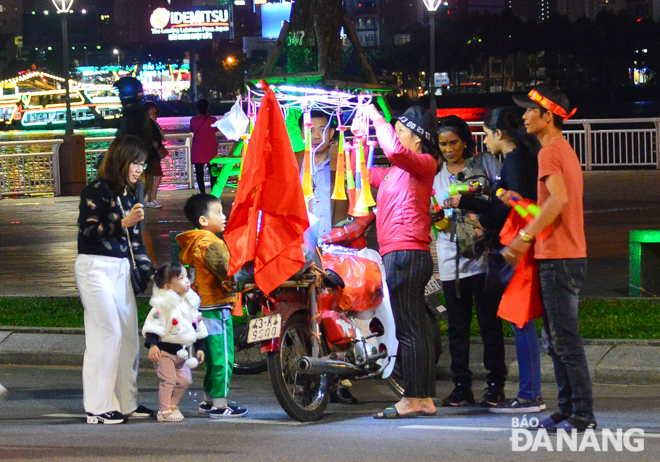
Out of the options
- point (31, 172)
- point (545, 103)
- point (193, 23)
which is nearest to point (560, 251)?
point (545, 103)

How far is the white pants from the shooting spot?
249 inches

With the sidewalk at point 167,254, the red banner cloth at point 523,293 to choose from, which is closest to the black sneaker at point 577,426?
the red banner cloth at point 523,293

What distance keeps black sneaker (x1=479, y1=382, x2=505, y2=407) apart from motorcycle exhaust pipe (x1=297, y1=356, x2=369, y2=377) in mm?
870

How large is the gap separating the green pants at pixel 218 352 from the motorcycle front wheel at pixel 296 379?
470 millimetres

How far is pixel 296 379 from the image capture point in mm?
6336

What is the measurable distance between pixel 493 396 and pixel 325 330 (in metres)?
1.27

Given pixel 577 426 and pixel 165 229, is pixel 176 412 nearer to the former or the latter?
pixel 577 426

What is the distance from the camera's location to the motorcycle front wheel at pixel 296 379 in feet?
19.7

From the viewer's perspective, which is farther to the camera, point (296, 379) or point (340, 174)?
point (340, 174)

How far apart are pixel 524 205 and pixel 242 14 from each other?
18752cm

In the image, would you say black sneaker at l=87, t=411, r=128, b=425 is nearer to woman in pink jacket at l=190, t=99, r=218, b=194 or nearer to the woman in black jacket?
the woman in black jacket

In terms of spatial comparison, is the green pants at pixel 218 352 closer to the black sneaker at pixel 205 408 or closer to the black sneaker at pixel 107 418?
the black sneaker at pixel 205 408

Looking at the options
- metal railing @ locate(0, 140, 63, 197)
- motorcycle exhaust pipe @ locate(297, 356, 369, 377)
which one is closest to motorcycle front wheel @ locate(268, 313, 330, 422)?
motorcycle exhaust pipe @ locate(297, 356, 369, 377)

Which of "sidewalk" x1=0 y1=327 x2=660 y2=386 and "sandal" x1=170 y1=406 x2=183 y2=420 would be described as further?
"sidewalk" x1=0 y1=327 x2=660 y2=386
